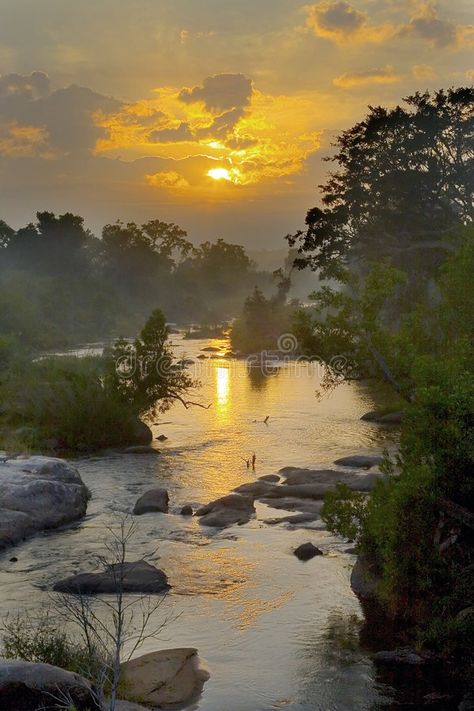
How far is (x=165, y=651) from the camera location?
15.2 metres

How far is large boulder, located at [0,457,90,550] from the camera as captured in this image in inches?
891

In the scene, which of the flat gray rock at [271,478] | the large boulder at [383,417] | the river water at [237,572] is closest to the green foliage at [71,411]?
the river water at [237,572]

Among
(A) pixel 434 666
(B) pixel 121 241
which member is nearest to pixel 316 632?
(A) pixel 434 666

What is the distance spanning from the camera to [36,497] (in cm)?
2402

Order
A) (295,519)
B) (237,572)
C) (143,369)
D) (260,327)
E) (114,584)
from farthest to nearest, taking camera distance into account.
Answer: (260,327), (143,369), (295,519), (237,572), (114,584)

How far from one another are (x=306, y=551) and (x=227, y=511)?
4.32m

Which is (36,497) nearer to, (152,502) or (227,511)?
(152,502)

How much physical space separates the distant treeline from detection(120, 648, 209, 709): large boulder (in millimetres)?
61756

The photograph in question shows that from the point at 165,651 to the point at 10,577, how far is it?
574 centimetres

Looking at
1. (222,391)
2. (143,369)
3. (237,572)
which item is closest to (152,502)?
(237,572)

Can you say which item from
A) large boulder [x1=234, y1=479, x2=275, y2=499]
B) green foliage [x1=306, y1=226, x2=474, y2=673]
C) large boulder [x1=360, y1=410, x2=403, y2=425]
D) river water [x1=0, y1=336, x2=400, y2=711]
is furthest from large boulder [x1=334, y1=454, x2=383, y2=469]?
green foliage [x1=306, y1=226, x2=474, y2=673]

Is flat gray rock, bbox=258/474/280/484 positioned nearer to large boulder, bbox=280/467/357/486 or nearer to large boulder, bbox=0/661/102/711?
large boulder, bbox=280/467/357/486

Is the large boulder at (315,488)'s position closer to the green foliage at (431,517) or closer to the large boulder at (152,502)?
the large boulder at (152,502)

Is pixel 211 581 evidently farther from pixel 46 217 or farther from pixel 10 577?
pixel 46 217
